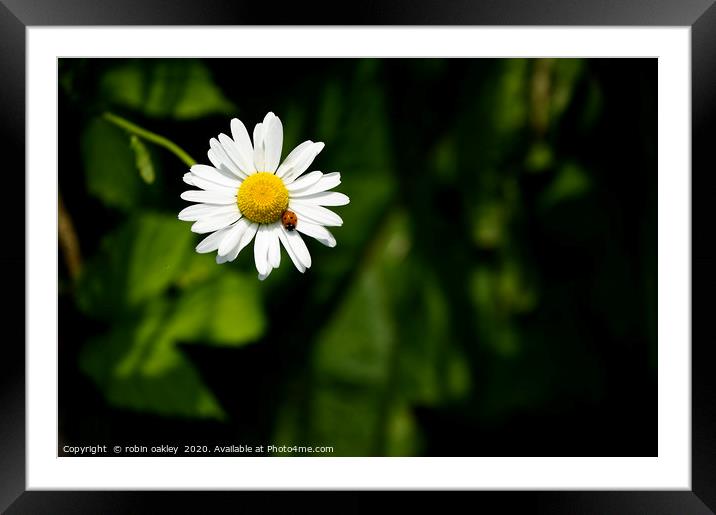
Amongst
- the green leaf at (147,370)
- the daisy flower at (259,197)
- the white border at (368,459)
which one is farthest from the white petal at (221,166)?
the green leaf at (147,370)

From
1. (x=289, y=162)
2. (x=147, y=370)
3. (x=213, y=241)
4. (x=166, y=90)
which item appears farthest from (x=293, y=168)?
(x=147, y=370)

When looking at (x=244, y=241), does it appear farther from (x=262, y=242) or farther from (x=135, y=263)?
(x=135, y=263)

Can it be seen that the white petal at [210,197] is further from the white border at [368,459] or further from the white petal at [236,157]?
the white border at [368,459]

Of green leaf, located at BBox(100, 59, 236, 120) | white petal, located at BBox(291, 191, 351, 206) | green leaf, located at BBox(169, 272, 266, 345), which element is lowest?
green leaf, located at BBox(169, 272, 266, 345)

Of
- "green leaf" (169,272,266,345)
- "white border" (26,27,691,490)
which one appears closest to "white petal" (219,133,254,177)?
"white border" (26,27,691,490)

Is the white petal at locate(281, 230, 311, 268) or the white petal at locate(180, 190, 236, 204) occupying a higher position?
the white petal at locate(180, 190, 236, 204)

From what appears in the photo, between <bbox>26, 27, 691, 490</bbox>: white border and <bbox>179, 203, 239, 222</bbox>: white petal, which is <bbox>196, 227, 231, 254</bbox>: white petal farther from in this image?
<bbox>26, 27, 691, 490</bbox>: white border
